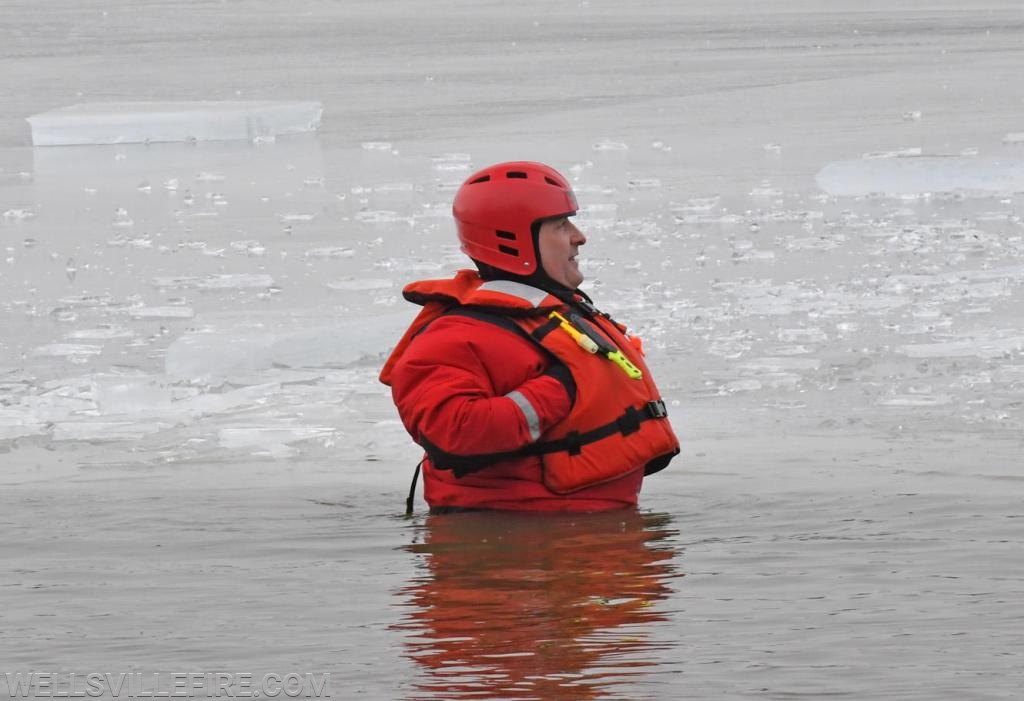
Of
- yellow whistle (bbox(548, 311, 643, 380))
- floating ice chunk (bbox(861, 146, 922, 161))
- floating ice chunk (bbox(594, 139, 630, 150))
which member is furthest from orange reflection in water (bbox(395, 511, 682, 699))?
floating ice chunk (bbox(594, 139, 630, 150))

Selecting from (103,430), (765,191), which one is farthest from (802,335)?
(765,191)

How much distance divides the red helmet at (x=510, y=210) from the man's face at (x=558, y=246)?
0.03m

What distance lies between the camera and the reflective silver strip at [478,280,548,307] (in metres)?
4.58

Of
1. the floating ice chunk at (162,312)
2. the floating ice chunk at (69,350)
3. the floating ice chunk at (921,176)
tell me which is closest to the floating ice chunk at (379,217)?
the floating ice chunk at (162,312)

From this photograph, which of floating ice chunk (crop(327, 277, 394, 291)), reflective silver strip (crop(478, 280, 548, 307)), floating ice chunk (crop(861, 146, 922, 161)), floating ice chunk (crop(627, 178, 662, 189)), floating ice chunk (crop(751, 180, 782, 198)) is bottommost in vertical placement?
reflective silver strip (crop(478, 280, 548, 307))

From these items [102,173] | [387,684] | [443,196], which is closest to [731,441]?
[387,684]

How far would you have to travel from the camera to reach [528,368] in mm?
4504

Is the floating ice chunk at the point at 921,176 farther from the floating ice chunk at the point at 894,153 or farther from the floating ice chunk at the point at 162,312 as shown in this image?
the floating ice chunk at the point at 162,312

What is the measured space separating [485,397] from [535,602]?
0.62 metres

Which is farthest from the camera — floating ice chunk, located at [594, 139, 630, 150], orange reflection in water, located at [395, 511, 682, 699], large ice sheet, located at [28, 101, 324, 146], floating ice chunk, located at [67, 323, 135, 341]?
large ice sheet, located at [28, 101, 324, 146]

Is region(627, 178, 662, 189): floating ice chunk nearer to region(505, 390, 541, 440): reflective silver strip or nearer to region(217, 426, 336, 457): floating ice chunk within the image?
region(217, 426, 336, 457): floating ice chunk

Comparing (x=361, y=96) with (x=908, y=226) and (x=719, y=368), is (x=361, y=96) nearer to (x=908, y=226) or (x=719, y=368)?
(x=908, y=226)

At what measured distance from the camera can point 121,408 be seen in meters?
6.90

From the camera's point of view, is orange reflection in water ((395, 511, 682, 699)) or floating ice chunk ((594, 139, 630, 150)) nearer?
orange reflection in water ((395, 511, 682, 699))
